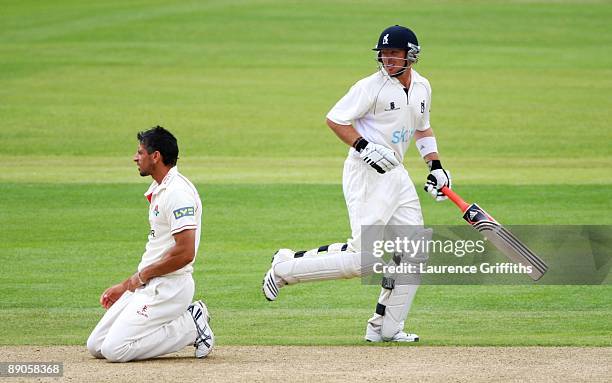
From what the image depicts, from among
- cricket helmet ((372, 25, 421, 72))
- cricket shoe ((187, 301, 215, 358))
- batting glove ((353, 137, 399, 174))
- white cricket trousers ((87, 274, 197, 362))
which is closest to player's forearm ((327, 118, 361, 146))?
batting glove ((353, 137, 399, 174))

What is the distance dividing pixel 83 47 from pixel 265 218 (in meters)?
23.6

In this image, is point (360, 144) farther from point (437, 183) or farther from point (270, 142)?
point (270, 142)

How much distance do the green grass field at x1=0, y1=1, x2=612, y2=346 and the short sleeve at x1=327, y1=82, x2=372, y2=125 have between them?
1.57 m

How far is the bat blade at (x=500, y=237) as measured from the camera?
941 cm

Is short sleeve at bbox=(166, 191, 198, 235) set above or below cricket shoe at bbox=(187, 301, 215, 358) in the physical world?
above

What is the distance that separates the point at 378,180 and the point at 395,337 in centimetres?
112

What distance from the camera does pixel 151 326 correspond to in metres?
8.34

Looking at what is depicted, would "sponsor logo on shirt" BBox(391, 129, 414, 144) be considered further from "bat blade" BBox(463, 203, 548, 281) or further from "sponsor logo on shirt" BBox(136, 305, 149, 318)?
"sponsor logo on shirt" BBox(136, 305, 149, 318)

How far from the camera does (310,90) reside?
31.7 m

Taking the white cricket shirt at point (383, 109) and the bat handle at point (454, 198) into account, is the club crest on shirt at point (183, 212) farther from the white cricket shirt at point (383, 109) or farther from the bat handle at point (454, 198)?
the bat handle at point (454, 198)

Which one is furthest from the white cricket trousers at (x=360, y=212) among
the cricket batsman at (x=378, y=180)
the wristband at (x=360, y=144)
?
the wristband at (x=360, y=144)

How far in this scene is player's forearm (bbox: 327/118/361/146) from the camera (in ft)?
29.8

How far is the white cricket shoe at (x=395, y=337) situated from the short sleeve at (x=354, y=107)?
4.94 ft

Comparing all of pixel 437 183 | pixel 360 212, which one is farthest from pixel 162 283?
pixel 437 183
